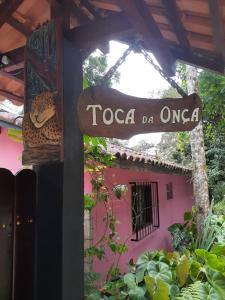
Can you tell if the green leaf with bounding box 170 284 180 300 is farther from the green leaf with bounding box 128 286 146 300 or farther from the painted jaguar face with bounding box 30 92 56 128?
the painted jaguar face with bounding box 30 92 56 128

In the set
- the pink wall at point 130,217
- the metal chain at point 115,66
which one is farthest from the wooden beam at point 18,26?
the pink wall at point 130,217

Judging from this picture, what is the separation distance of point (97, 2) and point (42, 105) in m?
0.86

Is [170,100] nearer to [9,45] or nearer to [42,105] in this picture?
[42,105]

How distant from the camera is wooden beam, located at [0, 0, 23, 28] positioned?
2.05 metres

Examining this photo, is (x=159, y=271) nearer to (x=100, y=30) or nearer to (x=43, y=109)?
(x=43, y=109)

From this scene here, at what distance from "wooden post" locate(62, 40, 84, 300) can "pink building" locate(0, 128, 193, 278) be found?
78.5 inches

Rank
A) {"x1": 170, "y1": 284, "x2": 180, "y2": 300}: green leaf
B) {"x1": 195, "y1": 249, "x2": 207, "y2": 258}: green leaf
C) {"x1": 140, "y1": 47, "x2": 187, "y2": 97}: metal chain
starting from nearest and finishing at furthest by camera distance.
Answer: {"x1": 140, "y1": 47, "x2": 187, "y2": 97}: metal chain → {"x1": 170, "y1": 284, "x2": 180, "y2": 300}: green leaf → {"x1": 195, "y1": 249, "x2": 207, "y2": 258}: green leaf

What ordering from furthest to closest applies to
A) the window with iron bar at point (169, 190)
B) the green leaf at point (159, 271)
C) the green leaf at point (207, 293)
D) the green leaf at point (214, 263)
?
the window with iron bar at point (169, 190) → the green leaf at point (214, 263) → the green leaf at point (159, 271) → the green leaf at point (207, 293)

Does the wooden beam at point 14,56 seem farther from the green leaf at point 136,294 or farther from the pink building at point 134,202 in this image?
the green leaf at point 136,294

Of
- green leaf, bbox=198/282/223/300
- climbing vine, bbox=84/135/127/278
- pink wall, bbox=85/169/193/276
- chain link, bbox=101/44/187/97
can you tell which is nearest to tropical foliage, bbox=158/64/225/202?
pink wall, bbox=85/169/193/276

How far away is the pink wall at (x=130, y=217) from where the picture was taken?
14.1 feet

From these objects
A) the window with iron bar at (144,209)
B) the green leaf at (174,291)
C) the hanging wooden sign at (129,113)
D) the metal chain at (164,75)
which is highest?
the metal chain at (164,75)

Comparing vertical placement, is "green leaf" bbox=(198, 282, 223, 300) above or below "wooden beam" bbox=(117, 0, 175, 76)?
below

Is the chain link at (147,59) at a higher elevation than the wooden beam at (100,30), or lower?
lower
